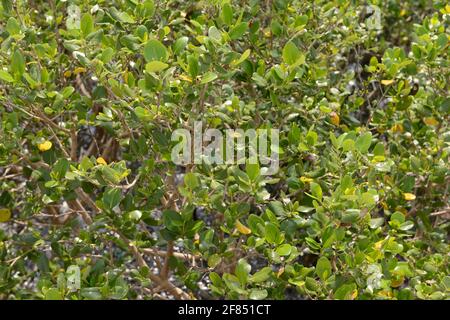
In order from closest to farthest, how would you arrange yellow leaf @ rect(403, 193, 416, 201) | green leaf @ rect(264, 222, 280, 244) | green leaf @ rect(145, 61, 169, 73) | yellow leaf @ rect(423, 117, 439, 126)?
green leaf @ rect(145, 61, 169, 73) < green leaf @ rect(264, 222, 280, 244) < yellow leaf @ rect(403, 193, 416, 201) < yellow leaf @ rect(423, 117, 439, 126)

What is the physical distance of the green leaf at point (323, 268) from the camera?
216 centimetres

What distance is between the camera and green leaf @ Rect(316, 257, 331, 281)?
85.0 inches

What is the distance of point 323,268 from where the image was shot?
217cm

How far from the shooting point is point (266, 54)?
2.74 m

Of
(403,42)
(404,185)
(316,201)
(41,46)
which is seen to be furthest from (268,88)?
(403,42)

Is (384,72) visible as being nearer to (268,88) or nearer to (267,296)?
(268,88)

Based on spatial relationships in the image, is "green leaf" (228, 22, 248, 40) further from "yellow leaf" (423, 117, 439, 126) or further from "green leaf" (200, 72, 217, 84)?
"yellow leaf" (423, 117, 439, 126)

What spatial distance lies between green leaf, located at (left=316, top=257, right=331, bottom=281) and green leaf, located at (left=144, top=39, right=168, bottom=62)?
32.9 inches

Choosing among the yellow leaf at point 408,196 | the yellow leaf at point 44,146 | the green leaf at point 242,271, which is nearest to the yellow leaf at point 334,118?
the yellow leaf at point 408,196

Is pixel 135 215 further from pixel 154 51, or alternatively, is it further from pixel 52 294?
pixel 154 51

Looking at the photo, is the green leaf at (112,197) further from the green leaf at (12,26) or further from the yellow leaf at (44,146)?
the green leaf at (12,26)

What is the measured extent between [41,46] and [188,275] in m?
1.02

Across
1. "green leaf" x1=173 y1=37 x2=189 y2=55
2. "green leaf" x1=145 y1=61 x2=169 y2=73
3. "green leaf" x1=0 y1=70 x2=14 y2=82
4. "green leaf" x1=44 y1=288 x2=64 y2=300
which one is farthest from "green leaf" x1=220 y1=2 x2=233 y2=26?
"green leaf" x1=44 y1=288 x2=64 y2=300

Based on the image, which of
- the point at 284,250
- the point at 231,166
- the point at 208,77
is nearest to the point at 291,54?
the point at 208,77
